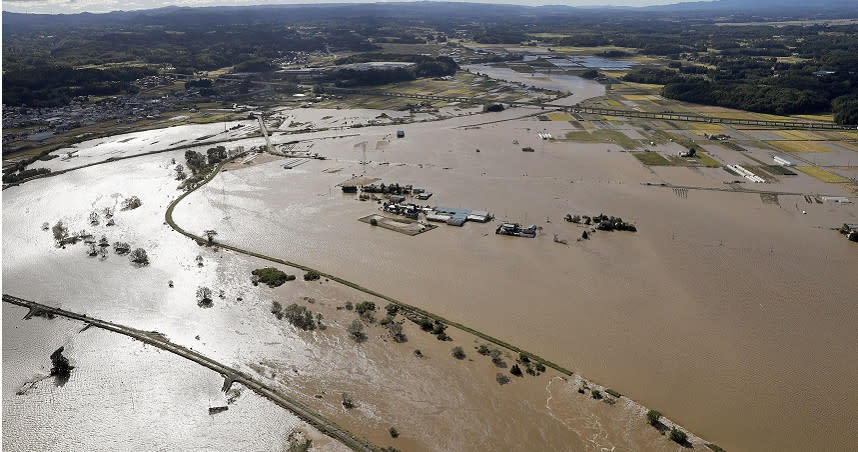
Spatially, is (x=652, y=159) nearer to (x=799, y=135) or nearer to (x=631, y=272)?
(x=799, y=135)

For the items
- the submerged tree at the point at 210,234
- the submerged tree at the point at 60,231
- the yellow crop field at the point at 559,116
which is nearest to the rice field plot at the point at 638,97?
the yellow crop field at the point at 559,116

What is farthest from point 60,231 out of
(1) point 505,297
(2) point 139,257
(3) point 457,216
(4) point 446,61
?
(4) point 446,61

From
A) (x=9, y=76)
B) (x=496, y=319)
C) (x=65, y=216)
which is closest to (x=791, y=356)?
(x=496, y=319)

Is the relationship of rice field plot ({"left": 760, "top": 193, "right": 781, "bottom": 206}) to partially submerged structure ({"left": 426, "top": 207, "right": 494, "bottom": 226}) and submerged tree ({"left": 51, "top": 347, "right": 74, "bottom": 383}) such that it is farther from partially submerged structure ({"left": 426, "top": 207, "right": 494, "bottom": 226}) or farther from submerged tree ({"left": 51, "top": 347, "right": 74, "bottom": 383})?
submerged tree ({"left": 51, "top": 347, "right": 74, "bottom": 383})

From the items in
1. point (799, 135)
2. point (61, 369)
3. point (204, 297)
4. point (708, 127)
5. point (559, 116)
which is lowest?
point (61, 369)

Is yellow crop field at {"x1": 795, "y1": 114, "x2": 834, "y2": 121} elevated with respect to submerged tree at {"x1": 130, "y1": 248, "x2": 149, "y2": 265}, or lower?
elevated

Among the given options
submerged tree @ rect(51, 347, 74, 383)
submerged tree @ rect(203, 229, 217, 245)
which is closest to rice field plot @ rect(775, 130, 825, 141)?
submerged tree @ rect(203, 229, 217, 245)

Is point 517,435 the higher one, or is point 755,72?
point 755,72

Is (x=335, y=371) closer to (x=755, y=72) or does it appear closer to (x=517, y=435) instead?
(x=517, y=435)
